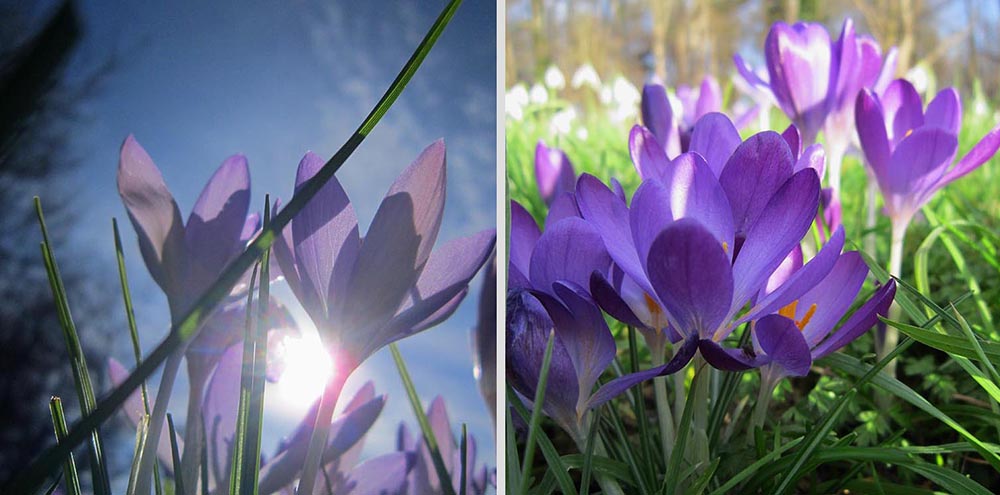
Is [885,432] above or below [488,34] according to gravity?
below

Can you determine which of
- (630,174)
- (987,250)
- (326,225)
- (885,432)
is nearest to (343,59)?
(326,225)

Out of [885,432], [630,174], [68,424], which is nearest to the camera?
[68,424]

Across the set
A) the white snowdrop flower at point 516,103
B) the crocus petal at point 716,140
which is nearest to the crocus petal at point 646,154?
the crocus petal at point 716,140

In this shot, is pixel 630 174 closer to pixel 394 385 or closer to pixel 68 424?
pixel 394 385

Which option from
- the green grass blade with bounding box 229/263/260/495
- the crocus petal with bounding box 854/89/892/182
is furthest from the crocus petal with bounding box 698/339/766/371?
the crocus petal with bounding box 854/89/892/182

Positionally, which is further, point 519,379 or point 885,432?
point 885,432

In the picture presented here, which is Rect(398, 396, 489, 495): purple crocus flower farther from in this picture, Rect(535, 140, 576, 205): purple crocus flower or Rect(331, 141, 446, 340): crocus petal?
Rect(535, 140, 576, 205): purple crocus flower

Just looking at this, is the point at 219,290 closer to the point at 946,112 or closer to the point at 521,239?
the point at 521,239

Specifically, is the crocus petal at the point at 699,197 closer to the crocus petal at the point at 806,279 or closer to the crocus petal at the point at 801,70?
the crocus petal at the point at 806,279
